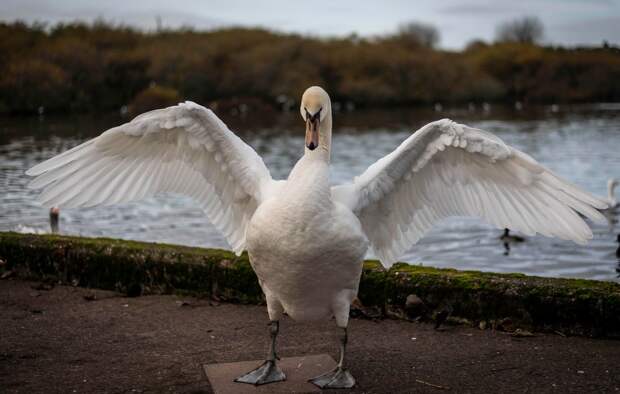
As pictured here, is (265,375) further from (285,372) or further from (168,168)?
(168,168)

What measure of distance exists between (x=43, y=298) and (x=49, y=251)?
70cm

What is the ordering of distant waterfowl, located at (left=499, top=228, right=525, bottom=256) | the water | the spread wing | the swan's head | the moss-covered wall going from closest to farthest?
the swan's head → the spread wing → the moss-covered wall → the water → distant waterfowl, located at (left=499, top=228, right=525, bottom=256)

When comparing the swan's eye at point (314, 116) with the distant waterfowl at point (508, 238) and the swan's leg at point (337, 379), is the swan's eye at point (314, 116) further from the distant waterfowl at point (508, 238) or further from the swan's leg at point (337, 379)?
the distant waterfowl at point (508, 238)

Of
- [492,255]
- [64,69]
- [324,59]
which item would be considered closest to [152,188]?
[492,255]

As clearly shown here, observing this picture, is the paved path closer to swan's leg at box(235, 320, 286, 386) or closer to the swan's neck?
swan's leg at box(235, 320, 286, 386)

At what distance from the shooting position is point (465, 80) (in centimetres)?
6575

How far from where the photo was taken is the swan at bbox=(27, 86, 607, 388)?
191 inches

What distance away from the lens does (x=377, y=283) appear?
663 centimetres

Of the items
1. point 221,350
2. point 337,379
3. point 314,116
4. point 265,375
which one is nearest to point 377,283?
point 221,350

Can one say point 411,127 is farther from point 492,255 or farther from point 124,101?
point 492,255

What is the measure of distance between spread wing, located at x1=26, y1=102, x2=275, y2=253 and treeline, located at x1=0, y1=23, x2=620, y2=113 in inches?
1374

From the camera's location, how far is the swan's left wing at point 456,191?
5.16m

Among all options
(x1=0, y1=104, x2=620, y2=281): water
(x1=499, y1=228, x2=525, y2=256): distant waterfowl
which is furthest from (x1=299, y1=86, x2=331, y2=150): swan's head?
(x1=499, y1=228, x2=525, y2=256): distant waterfowl

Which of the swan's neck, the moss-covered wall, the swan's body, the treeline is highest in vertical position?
the treeline
